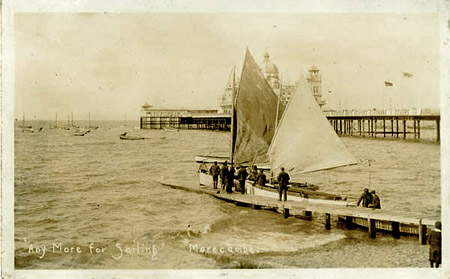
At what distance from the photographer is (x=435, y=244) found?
5566 mm

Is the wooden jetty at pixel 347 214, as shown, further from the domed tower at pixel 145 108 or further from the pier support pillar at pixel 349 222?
the domed tower at pixel 145 108

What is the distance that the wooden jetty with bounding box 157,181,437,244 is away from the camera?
224 inches

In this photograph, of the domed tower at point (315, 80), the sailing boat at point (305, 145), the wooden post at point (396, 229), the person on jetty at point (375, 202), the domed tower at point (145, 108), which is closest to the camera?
the wooden post at point (396, 229)

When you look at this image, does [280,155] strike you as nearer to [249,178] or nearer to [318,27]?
[249,178]

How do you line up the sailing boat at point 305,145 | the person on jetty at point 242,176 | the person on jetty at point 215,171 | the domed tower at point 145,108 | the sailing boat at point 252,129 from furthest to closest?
the sailing boat at point 252,129 → the person on jetty at point 242,176 → the person on jetty at point 215,171 → the sailing boat at point 305,145 → the domed tower at point 145,108

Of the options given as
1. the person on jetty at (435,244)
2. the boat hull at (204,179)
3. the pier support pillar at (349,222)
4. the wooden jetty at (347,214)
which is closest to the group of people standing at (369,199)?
the wooden jetty at (347,214)

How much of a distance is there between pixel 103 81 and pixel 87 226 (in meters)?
2.10

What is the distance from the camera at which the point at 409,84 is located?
6.16 m

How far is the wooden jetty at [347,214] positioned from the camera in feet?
18.6

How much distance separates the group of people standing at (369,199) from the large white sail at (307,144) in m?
0.63

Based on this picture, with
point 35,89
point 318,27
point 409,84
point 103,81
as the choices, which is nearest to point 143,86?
point 103,81

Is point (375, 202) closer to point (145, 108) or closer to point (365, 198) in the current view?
point (365, 198)

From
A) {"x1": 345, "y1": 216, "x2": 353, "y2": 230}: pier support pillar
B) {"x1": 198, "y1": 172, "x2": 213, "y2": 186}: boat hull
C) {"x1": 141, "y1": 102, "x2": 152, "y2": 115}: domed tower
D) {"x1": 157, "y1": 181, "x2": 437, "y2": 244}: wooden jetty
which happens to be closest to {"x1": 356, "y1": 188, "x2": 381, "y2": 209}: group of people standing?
{"x1": 157, "y1": 181, "x2": 437, "y2": 244}: wooden jetty

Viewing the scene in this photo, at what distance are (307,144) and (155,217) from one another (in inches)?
105
